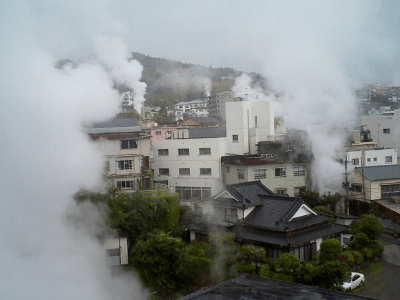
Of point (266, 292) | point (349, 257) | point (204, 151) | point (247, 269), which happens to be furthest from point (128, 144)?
point (266, 292)

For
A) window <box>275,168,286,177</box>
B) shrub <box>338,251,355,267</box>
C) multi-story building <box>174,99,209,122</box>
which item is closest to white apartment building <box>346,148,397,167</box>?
window <box>275,168,286,177</box>

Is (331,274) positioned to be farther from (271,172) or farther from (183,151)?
(183,151)

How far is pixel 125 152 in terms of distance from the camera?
2041 centimetres

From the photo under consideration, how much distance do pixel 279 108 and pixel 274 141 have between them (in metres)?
5.83

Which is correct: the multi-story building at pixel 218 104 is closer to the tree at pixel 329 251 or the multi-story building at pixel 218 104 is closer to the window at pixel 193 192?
the window at pixel 193 192

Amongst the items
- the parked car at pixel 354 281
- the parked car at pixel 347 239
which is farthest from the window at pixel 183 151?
the parked car at pixel 354 281

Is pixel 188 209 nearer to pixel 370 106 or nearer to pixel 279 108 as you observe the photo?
pixel 279 108

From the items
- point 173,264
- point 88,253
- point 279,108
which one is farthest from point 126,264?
point 279,108

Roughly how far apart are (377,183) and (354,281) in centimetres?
1042

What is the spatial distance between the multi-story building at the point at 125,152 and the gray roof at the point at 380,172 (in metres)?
12.5

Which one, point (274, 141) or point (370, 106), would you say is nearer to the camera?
point (274, 141)

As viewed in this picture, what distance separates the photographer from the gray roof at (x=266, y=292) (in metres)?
7.75

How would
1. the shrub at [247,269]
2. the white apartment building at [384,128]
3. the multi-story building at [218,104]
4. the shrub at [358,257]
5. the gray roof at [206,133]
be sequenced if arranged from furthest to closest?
the multi-story building at [218,104]
the white apartment building at [384,128]
the gray roof at [206,133]
the shrub at [358,257]
the shrub at [247,269]

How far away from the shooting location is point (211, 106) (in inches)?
2571
